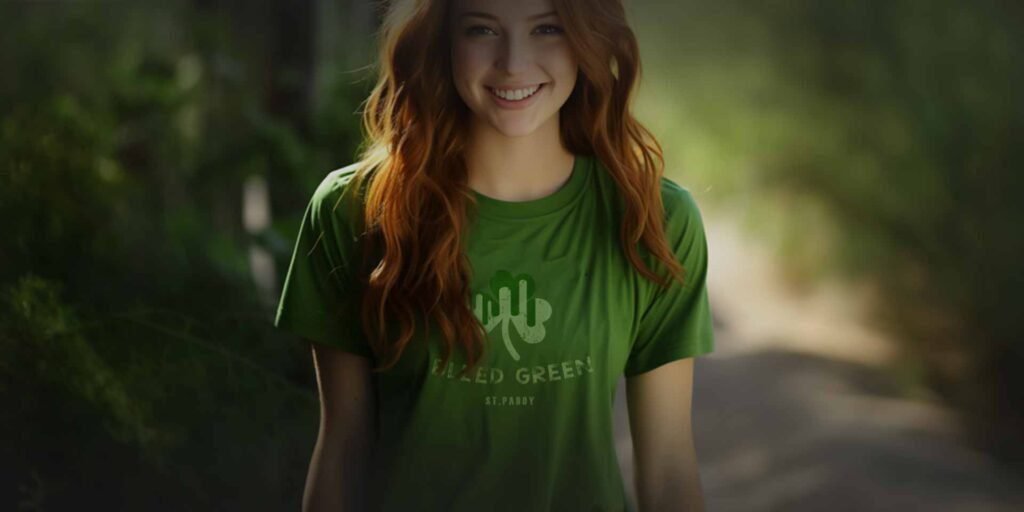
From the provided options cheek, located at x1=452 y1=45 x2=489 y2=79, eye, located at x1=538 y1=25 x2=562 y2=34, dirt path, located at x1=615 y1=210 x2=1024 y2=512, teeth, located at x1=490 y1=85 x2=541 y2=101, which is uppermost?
eye, located at x1=538 y1=25 x2=562 y2=34

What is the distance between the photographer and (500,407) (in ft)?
6.13

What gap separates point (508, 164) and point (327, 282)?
30 cm

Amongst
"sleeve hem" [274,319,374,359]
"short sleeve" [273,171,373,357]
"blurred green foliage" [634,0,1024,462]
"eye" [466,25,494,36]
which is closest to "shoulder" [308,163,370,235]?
"short sleeve" [273,171,373,357]

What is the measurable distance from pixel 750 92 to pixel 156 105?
11.4 ft

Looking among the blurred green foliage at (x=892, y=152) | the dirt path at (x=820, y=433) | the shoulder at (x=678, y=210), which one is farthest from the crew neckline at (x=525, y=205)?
the blurred green foliage at (x=892, y=152)

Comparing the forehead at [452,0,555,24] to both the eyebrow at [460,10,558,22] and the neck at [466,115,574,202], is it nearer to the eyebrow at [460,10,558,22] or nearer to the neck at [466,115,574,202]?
the eyebrow at [460,10,558,22]

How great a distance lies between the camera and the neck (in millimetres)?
1925

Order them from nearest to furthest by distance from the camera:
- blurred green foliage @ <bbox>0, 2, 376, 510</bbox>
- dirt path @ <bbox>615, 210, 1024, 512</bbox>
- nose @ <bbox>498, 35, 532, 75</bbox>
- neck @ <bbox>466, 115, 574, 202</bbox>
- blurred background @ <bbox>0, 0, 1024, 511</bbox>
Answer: nose @ <bbox>498, 35, 532, 75</bbox> → neck @ <bbox>466, 115, 574, 202</bbox> → blurred green foliage @ <bbox>0, 2, 376, 510</bbox> → blurred background @ <bbox>0, 0, 1024, 511</bbox> → dirt path @ <bbox>615, 210, 1024, 512</bbox>

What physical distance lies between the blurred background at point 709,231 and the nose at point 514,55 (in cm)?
106

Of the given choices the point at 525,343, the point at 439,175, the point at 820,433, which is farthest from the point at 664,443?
the point at 820,433

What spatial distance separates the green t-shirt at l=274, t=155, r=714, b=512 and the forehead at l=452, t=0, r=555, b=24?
0.24 meters

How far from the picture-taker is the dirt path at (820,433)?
15.2 feet

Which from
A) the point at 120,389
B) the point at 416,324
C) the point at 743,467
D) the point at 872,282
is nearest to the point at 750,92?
the point at 872,282

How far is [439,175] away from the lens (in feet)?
6.24
